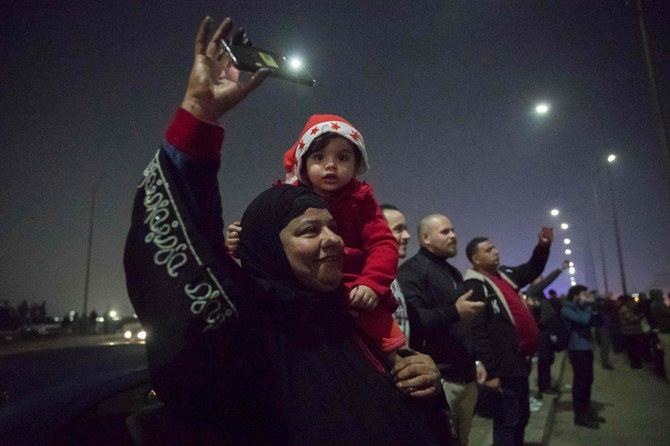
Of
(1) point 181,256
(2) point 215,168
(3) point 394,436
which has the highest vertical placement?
(2) point 215,168

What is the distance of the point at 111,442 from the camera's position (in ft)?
5.96

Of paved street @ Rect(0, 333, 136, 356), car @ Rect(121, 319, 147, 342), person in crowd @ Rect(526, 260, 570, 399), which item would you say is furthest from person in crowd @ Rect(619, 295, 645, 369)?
paved street @ Rect(0, 333, 136, 356)

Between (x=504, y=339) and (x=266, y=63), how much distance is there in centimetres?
405

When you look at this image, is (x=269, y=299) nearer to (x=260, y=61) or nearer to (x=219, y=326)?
(x=219, y=326)

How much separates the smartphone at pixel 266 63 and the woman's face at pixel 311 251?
0.42 m

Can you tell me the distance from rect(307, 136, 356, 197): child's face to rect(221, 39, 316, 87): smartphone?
83 cm

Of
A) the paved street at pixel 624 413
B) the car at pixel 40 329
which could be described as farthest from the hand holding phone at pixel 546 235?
the car at pixel 40 329

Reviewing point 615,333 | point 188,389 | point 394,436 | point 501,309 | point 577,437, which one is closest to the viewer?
point 188,389

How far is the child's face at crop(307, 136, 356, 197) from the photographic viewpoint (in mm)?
2045

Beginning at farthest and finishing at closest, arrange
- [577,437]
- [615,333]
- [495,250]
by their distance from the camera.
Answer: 1. [615,333]
2. [577,437]
3. [495,250]

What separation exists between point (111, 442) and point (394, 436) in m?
1.26

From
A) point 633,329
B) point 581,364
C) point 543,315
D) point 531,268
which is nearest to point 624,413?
point 581,364

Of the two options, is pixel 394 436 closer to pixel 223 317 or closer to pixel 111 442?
pixel 223 317

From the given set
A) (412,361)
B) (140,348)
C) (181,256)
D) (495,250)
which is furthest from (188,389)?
(495,250)
